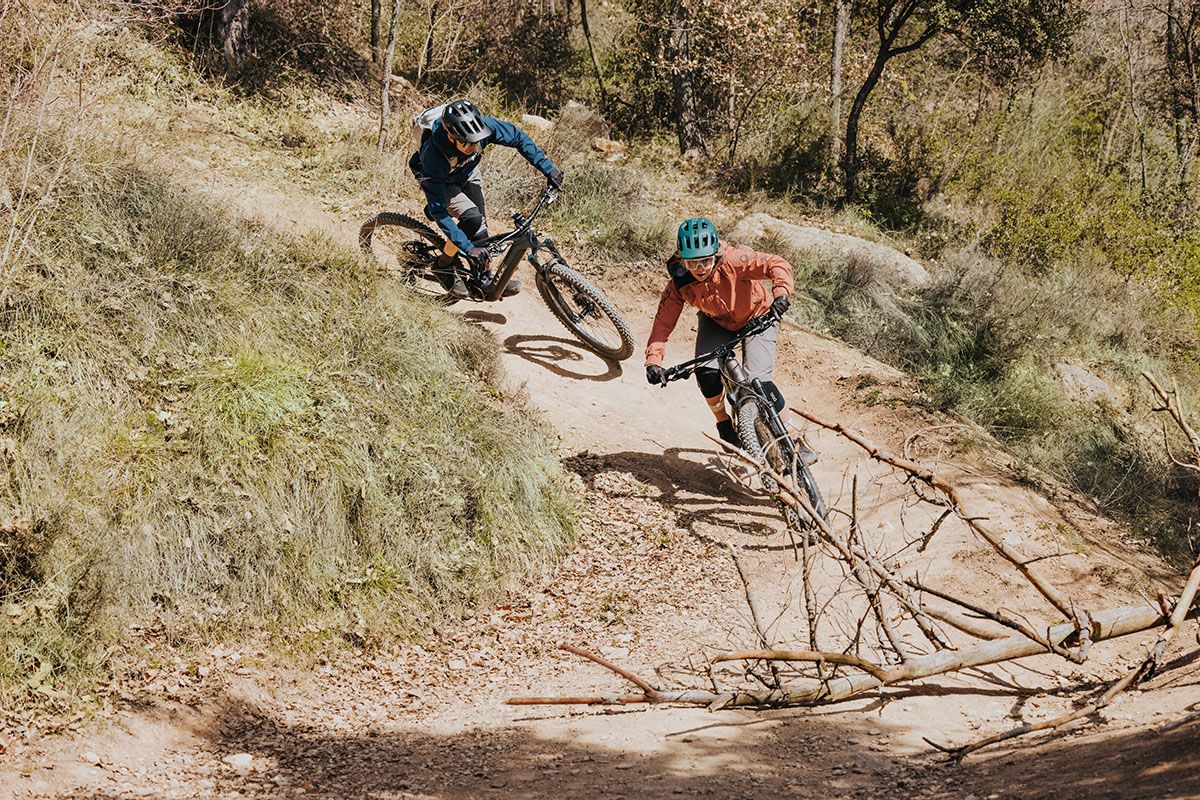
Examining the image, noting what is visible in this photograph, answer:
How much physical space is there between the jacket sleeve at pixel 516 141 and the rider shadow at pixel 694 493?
2752 millimetres

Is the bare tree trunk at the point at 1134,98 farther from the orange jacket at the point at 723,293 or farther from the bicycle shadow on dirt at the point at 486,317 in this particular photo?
the bicycle shadow on dirt at the point at 486,317

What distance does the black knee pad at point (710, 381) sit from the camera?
24.8ft

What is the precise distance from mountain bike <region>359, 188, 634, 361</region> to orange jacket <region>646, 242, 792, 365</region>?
1.30m

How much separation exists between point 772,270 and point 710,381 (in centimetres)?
103

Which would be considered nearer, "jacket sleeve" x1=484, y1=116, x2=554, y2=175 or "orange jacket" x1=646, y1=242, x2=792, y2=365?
"orange jacket" x1=646, y1=242, x2=792, y2=365

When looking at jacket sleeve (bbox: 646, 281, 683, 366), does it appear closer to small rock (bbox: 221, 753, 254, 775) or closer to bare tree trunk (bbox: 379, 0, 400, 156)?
small rock (bbox: 221, 753, 254, 775)

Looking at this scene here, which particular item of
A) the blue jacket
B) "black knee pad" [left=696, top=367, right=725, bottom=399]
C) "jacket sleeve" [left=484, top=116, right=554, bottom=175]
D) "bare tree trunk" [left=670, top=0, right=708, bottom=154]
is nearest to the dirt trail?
"black knee pad" [left=696, top=367, right=725, bottom=399]

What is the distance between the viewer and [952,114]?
1700 cm

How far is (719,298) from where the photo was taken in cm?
760

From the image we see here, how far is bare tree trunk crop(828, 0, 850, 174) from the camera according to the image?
15.5 m

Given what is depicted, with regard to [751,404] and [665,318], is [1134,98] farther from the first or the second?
[751,404]

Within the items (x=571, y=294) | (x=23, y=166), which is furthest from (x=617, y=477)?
(x=23, y=166)

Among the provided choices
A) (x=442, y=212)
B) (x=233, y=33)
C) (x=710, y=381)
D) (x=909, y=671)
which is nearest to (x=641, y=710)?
(x=909, y=671)

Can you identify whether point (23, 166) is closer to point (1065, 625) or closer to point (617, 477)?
point (617, 477)
